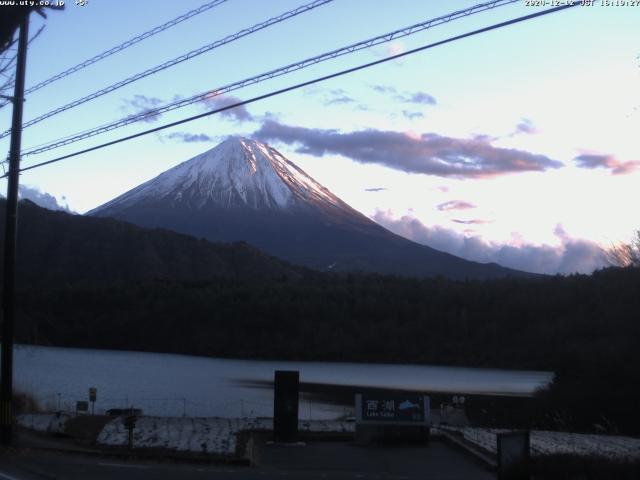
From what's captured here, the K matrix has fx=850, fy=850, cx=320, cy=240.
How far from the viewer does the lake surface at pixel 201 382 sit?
137 ft

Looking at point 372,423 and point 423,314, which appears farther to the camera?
point 423,314

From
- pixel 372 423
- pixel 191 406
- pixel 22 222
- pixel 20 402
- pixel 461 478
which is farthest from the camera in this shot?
pixel 22 222

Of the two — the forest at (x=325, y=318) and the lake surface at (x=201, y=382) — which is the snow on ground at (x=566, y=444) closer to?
the lake surface at (x=201, y=382)

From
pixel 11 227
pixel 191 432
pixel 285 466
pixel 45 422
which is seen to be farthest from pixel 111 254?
pixel 285 466

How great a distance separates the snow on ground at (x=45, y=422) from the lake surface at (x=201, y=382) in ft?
30.8

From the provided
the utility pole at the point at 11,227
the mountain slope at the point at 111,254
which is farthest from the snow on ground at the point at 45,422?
the mountain slope at the point at 111,254

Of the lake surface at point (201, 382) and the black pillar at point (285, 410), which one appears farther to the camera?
the lake surface at point (201, 382)

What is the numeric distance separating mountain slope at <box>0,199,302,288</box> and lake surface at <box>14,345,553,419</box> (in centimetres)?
5133

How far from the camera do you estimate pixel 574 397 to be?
4369cm

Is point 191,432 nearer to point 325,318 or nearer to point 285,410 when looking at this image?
point 285,410

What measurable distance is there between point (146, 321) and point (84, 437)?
9257cm

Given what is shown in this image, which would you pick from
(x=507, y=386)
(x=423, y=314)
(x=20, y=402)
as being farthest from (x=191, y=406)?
(x=423, y=314)

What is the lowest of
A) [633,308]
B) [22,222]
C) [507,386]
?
[507,386]

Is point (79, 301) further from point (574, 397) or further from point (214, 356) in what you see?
point (574, 397)
